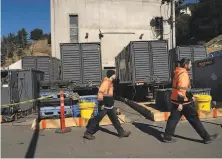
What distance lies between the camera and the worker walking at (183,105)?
7.45 m

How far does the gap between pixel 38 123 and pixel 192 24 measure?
2277 inches

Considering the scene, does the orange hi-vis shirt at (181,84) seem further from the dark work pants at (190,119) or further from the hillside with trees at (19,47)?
the hillside with trees at (19,47)

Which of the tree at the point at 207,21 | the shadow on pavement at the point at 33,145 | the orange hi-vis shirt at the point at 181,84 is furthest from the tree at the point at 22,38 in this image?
the orange hi-vis shirt at the point at 181,84

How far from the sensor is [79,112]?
1133cm

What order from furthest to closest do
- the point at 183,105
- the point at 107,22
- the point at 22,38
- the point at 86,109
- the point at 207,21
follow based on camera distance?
the point at 22,38 < the point at 207,21 < the point at 107,22 < the point at 86,109 < the point at 183,105

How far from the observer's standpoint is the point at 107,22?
103ft

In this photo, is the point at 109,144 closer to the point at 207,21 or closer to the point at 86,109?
the point at 86,109

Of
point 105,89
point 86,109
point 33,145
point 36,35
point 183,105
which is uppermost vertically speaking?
point 36,35

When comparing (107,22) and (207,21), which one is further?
(207,21)

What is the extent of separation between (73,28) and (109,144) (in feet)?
79.0

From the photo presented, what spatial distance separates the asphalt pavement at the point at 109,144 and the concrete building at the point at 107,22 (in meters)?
21.2

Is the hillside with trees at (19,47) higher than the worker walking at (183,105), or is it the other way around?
the hillside with trees at (19,47)

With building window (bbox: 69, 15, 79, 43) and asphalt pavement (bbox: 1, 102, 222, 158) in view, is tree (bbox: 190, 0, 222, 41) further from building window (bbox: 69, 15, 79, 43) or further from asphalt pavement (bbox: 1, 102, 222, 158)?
asphalt pavement (bbox: 1, 102, 222, 158)

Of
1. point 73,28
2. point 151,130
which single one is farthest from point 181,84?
point 73,28
